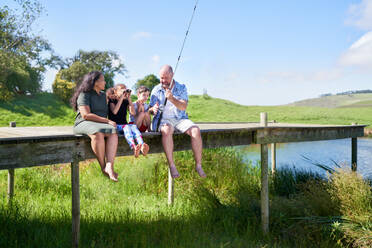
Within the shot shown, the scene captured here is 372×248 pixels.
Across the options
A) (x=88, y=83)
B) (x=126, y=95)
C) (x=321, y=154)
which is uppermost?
(x=88, y=83)

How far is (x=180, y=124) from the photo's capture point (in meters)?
3.86

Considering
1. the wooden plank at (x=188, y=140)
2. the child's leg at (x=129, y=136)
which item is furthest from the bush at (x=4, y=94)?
the child's leg at (x=129, y=136)

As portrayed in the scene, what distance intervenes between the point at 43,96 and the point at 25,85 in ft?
6.58

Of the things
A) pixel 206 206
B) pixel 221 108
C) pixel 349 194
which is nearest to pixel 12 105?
pixel 221 108

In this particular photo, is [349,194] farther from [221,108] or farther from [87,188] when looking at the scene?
[221,108]

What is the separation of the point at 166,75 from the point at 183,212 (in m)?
2.52

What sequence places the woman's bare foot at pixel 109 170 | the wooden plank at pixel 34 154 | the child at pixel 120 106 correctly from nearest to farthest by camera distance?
1. the wooden plank at pixel 34 154
2. the woman's bare foot at pixel 109 170
3. the child at pixel 120 106

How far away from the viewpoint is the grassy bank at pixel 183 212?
4164 millimetres

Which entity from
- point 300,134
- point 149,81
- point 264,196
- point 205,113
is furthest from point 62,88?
point 264,196

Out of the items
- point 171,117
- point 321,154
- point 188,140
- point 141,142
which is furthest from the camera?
point 321,154

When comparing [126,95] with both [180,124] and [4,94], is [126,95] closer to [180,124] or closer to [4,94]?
[180,124]

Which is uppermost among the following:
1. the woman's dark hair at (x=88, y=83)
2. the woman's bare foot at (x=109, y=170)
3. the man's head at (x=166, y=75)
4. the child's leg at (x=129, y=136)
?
the man's head at (x=166, y=75)

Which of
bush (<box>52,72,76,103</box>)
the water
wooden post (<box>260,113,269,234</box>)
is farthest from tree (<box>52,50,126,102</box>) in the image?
wooden post (<box>260,113,269,234</box>)

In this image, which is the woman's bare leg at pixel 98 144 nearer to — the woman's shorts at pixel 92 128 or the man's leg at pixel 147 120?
the woman's shorts at pixel 92 128
